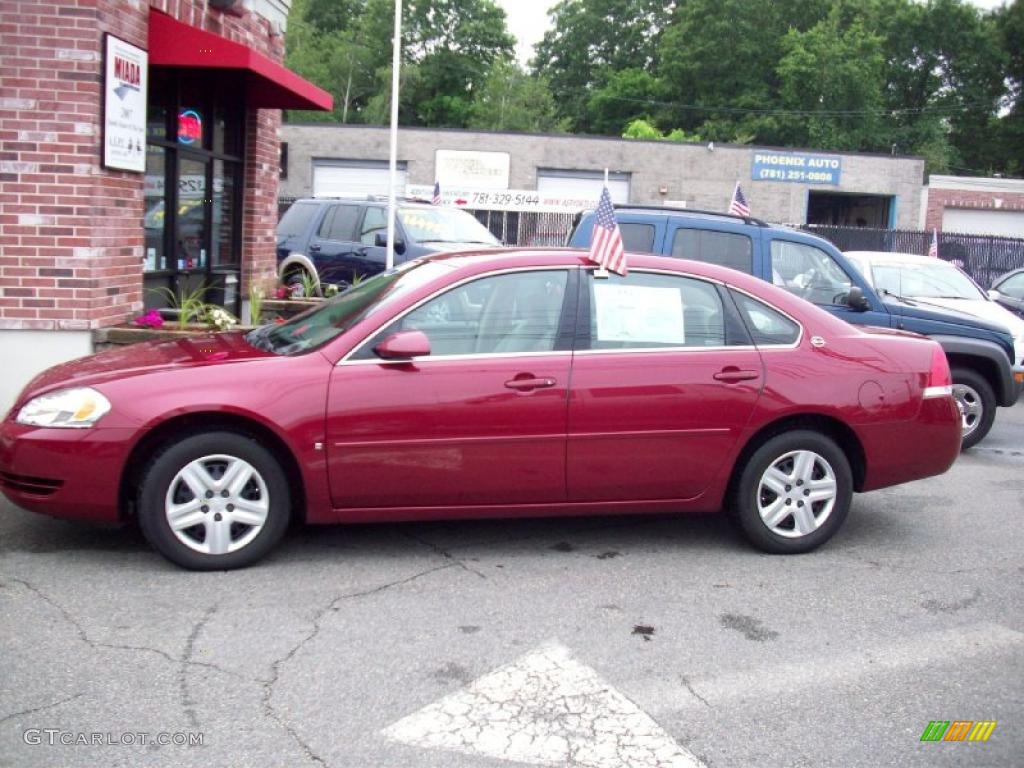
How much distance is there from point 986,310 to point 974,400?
6.60 ft

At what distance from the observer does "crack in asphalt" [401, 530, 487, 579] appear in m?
5.44

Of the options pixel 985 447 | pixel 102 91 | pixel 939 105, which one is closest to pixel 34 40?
pixel 102 91

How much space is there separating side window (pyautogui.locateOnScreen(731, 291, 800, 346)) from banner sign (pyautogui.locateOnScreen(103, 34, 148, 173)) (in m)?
4.76

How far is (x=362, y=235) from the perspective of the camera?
14.2 m

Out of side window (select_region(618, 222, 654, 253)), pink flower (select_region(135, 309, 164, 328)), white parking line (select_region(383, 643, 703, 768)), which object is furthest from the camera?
side window (select_region(618, 222, 654, 253))

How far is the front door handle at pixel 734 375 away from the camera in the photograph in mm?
5629

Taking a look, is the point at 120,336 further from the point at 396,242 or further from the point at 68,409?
the point at 396,242

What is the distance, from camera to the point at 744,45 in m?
69.8

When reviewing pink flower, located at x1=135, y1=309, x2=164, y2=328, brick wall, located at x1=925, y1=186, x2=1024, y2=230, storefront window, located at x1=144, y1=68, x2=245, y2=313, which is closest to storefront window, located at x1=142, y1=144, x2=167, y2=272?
storefront window, located at x1=144, y1=68, x2=245, y2=313

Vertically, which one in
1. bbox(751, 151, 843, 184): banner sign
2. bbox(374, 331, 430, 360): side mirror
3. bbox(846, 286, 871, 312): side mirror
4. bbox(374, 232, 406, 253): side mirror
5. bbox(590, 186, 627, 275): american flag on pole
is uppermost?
bbox(751, 151, 843, 184): banner sign

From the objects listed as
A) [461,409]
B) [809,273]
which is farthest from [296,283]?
[461,409]

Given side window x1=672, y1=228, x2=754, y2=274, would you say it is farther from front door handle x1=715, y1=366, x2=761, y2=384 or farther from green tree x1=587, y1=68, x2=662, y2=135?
green tree x1=587, y1=68, x2=662, y2=135

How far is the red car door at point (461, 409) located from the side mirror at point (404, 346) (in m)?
0.06

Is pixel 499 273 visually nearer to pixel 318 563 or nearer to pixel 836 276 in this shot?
pixel 318 563
